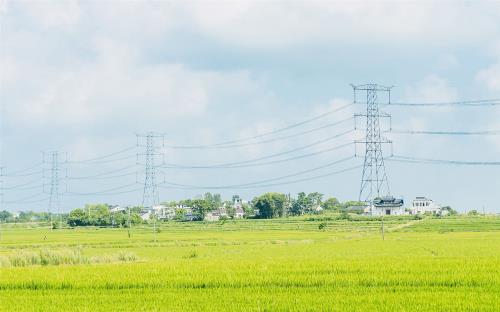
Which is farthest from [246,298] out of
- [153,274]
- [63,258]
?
[63,258]

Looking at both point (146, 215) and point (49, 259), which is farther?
point (146, 215)

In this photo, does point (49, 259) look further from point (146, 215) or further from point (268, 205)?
point (146, 215)

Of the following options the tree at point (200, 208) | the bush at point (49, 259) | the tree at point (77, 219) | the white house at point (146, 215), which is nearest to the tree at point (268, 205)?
→ the tree at point (200, 208)

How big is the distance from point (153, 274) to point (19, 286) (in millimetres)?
4611

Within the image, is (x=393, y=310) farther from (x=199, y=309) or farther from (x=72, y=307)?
(x=72, y=307)

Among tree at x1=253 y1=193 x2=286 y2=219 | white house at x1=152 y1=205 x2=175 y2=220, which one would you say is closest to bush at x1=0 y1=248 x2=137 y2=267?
tree at x1=253 y1=193 x2=286 y2=219

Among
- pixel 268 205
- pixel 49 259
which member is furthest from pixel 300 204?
pixel 49 259

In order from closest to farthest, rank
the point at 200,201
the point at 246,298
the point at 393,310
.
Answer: the point at 393,310 → the point at 246,298 → the point at 200,201

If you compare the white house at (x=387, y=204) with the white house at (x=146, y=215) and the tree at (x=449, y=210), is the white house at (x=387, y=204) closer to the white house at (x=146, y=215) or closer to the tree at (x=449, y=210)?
the tree at (x=449, y=210)

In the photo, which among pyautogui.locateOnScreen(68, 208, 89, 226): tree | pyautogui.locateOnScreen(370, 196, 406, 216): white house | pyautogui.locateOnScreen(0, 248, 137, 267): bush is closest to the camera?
pyautogui.locateOnScreen(0, 248, 137, 267): bush

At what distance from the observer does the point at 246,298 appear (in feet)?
A: 63.9

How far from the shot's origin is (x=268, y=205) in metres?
164

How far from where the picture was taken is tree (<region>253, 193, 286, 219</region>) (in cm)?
16375

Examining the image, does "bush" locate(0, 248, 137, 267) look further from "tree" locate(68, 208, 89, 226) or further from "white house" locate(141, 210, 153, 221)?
"white house" locate(141, 210, 153, 221)
